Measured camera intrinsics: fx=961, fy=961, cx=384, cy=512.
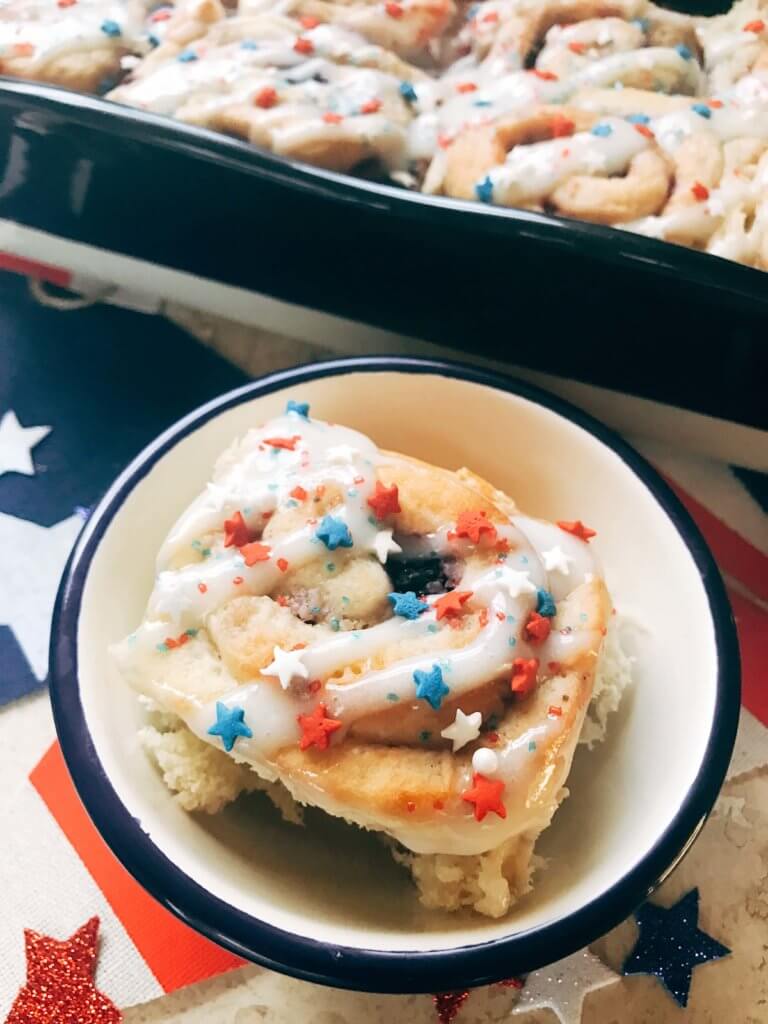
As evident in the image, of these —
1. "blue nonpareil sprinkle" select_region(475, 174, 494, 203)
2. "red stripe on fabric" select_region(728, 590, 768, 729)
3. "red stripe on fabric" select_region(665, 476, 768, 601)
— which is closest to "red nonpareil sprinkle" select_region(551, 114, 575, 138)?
"blue nonpareil sprinkle" select_region(475, 174, 494, 203)

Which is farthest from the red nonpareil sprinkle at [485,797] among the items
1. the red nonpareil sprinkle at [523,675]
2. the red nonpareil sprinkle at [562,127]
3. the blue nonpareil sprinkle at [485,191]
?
the red nonpareil sprinkle at [562,127]

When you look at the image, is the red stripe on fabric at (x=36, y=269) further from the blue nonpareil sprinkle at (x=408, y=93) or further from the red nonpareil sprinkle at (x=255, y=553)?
the red nonpareil sprinkle at (x=255, y=553)

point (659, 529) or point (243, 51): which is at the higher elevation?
point (243, 51)

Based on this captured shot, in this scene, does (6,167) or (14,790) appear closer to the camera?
(14,790)

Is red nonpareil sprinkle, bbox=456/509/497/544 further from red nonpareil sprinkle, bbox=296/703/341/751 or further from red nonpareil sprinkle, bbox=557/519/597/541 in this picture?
red nonpareil sprinkle, bbox=296/703/341/751

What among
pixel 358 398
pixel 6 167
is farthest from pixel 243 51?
pixel 358 398

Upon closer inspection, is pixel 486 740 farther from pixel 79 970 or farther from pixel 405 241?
pixel 405 241

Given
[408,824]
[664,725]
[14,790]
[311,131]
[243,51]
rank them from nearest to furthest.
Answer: [408,824]
[664,725]
[14,790]
[311,131]
[243,51]

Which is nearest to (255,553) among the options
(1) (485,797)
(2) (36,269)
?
(1) (485,797)

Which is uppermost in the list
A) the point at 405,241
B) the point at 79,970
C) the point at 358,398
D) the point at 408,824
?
the point at 405,241
